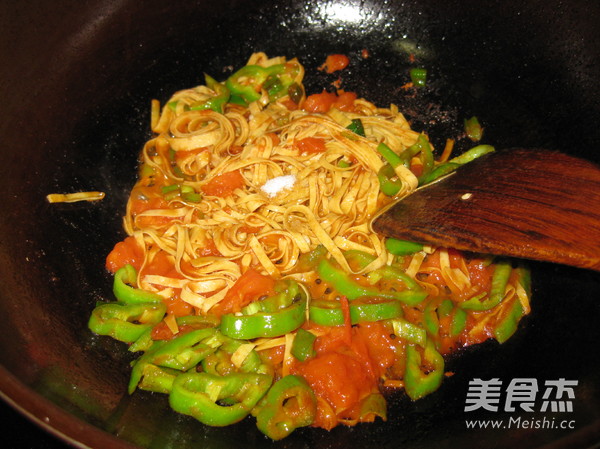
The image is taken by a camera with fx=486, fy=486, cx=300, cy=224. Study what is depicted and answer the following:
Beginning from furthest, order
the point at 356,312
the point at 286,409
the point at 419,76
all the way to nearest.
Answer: the point at 419,76 < the point at 356,312 < the point at 286,409

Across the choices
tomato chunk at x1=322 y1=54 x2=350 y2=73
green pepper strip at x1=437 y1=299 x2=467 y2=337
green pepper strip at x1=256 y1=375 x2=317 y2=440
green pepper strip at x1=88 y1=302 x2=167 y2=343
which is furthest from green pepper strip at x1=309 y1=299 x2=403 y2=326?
tomato chunk at x1=322 y1=54 x2=350 y2=73

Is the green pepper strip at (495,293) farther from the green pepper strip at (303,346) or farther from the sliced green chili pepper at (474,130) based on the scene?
the sliced green chili pepper at (474,130)

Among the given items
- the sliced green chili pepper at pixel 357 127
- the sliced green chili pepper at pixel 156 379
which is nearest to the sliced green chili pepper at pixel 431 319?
the sliced green chili pepper at pixel 357 127

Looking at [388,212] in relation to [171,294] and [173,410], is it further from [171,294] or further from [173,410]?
[173,410]

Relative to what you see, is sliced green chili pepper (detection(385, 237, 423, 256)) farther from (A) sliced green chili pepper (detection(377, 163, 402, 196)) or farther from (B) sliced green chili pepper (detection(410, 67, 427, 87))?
(B) sliced green chili pepper (detection(410, 67, 427, 87))

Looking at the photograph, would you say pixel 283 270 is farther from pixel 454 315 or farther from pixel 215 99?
pixel 215 99

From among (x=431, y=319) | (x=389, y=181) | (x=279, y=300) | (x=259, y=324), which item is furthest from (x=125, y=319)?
(x=389, y=181)
